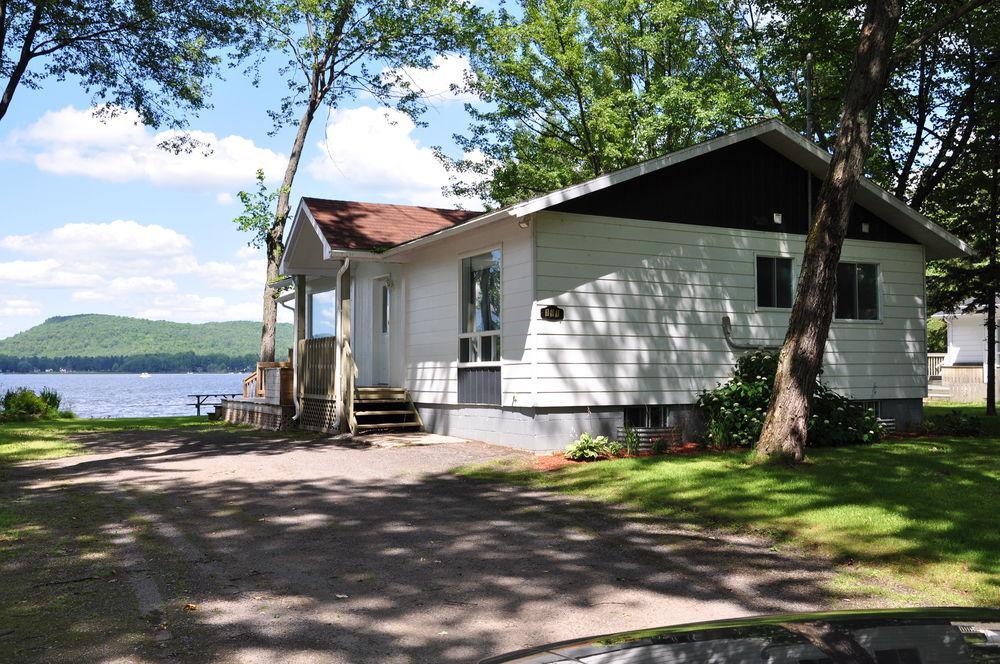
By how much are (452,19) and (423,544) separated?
77.3ft

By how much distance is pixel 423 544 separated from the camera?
22.9ft

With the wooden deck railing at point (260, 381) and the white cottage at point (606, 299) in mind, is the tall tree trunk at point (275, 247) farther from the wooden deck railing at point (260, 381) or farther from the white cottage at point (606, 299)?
the white cottage at point (606, 299)

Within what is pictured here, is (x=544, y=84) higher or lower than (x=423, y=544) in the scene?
higher

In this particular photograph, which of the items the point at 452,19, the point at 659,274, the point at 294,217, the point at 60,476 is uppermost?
the point at 452,19

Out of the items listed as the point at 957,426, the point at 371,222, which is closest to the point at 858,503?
the point at 957,426

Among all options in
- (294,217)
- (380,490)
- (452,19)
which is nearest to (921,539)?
(380,490)

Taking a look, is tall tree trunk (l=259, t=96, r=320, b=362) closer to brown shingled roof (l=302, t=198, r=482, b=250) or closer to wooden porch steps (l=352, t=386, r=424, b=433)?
brown shingled roof (l=302, t=198, r=482, b=250)

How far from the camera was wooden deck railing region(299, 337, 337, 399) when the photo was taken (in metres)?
17.0

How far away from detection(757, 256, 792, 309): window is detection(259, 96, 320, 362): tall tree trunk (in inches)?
577

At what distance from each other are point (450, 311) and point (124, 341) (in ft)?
467

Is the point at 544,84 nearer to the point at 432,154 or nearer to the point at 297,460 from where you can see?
the point at 432,154

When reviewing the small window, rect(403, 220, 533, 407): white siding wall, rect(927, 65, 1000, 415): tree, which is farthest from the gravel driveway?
rect(927, 65, 1000, 415): tree

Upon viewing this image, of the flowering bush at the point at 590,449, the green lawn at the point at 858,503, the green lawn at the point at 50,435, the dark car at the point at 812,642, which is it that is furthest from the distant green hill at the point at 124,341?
the dark car at the point at 812,642

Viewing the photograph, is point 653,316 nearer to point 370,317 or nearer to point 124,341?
point 370,317
